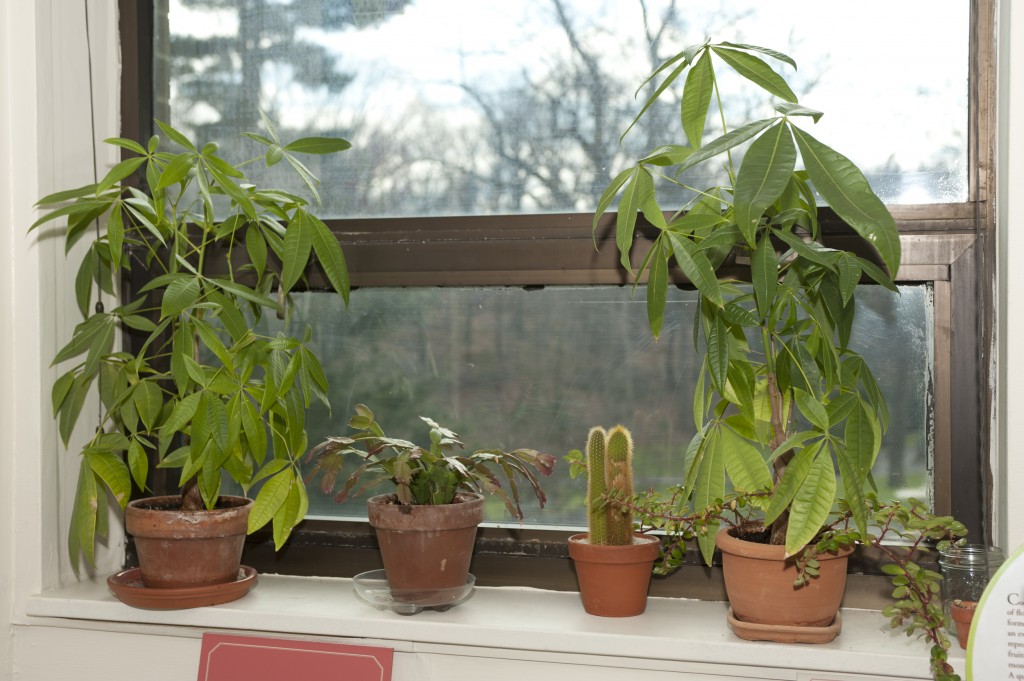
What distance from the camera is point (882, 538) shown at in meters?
1.14

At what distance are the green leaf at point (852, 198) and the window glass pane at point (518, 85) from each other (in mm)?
449

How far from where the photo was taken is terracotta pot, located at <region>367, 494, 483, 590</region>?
1211 millimetres

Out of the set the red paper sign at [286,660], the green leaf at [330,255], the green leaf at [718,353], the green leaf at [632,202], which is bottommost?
the red paper sign at [286,660]

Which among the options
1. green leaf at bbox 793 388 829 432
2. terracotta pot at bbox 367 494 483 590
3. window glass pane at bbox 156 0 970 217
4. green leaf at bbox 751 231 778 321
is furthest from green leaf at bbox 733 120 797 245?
terracotta pot at bbox 367 494 483 590

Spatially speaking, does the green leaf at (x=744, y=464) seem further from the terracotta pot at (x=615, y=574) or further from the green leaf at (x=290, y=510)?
the green leaf at (x=290, y=510)

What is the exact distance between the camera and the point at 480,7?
144 cm

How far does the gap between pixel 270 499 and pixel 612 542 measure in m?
0.46

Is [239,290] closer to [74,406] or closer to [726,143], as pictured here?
[74,406]

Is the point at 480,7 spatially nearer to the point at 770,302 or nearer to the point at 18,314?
the point at 770,302

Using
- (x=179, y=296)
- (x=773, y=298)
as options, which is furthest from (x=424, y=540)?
(x=773, y=298)

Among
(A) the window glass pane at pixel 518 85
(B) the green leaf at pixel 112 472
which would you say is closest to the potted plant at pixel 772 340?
(A) the window glass pane at pixel 518 85

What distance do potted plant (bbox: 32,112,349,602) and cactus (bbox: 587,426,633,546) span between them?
393 millimetres

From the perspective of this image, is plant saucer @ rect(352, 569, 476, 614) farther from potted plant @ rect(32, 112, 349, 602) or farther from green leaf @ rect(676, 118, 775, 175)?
green leaf @ rect(676, 118, 775, 175)

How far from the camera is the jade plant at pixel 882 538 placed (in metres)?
1.02
